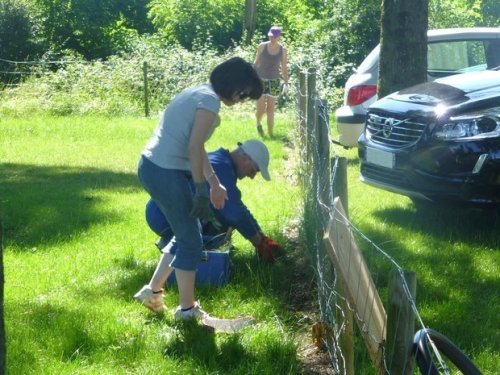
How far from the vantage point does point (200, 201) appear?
5.02 metres

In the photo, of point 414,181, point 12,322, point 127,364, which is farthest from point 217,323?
point 414,181

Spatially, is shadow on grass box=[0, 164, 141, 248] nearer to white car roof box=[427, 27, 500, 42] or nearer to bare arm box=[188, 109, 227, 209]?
bare arm box=[188, 109, 227, 209]

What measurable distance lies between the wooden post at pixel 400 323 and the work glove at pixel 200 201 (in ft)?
6.91

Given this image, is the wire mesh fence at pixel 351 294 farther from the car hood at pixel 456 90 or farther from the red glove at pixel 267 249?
the car hood at pixel 456 90

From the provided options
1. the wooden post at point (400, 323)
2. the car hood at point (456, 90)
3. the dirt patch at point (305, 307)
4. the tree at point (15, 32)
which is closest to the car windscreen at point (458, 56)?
the car hood at point (456, 90)

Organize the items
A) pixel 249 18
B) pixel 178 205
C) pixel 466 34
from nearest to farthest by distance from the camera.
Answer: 1. pixel 178 205
2. pixel 466 34
3. pixel 249 18

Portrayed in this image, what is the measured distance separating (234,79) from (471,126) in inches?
103

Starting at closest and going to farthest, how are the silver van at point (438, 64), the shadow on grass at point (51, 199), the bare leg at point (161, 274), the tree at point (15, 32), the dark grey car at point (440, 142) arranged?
the bare leg at point (161, 274)
the dark grey car at point (440, 142)
the shadow on grass at point (51, 199)
the silver van at point (438, 64)
the tree at point (15, 32)

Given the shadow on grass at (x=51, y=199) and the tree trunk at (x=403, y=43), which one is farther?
the tree trunk at (x=403, y=43)

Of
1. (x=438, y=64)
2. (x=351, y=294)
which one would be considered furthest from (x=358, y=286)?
(x=438, y=64)

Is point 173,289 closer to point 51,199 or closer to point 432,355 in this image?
point 432,355

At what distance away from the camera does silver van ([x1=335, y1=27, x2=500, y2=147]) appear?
34.7ft

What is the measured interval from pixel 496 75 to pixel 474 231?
4.66 feet

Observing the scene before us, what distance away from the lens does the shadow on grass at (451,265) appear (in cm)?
531
